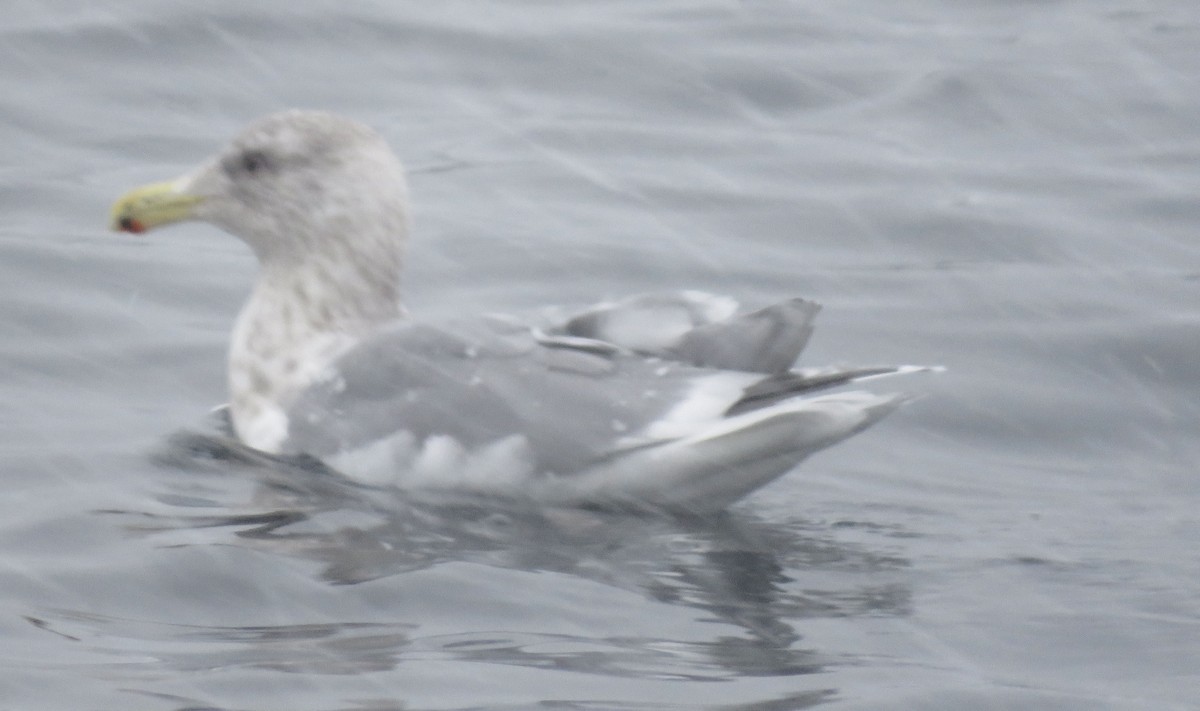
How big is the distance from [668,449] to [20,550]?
6.54 ft

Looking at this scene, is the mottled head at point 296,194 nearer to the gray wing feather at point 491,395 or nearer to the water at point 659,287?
the gray wing feather at point 491,395

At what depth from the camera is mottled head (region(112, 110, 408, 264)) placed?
7.52 meters

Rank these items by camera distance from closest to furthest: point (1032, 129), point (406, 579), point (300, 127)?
point (406, 579), point (300, 127), point (1032, 129)

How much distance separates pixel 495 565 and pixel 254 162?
2.02m

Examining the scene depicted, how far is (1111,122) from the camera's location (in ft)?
46.8

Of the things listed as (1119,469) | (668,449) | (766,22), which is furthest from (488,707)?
(766,22)

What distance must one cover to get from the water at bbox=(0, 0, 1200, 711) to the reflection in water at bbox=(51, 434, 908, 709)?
17 mm

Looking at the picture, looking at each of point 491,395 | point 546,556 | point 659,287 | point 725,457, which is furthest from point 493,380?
point 659,287

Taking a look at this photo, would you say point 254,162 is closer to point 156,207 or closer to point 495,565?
point 156,207

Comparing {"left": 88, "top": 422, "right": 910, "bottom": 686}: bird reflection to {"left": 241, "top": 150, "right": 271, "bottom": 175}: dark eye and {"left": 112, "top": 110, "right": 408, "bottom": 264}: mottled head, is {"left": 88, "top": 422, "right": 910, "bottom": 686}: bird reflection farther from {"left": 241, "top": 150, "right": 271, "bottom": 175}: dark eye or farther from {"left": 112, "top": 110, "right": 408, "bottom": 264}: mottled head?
{"left": 241, "top": 150, "right": 271, "bottom": 175}: dark eye

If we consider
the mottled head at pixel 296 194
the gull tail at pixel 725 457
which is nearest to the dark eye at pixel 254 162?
the mottled head at pixel 296 194

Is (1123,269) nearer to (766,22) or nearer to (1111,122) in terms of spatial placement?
(1111,122)

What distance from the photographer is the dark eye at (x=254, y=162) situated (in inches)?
300

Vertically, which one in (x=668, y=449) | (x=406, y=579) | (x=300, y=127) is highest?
(x=300, y=127)
